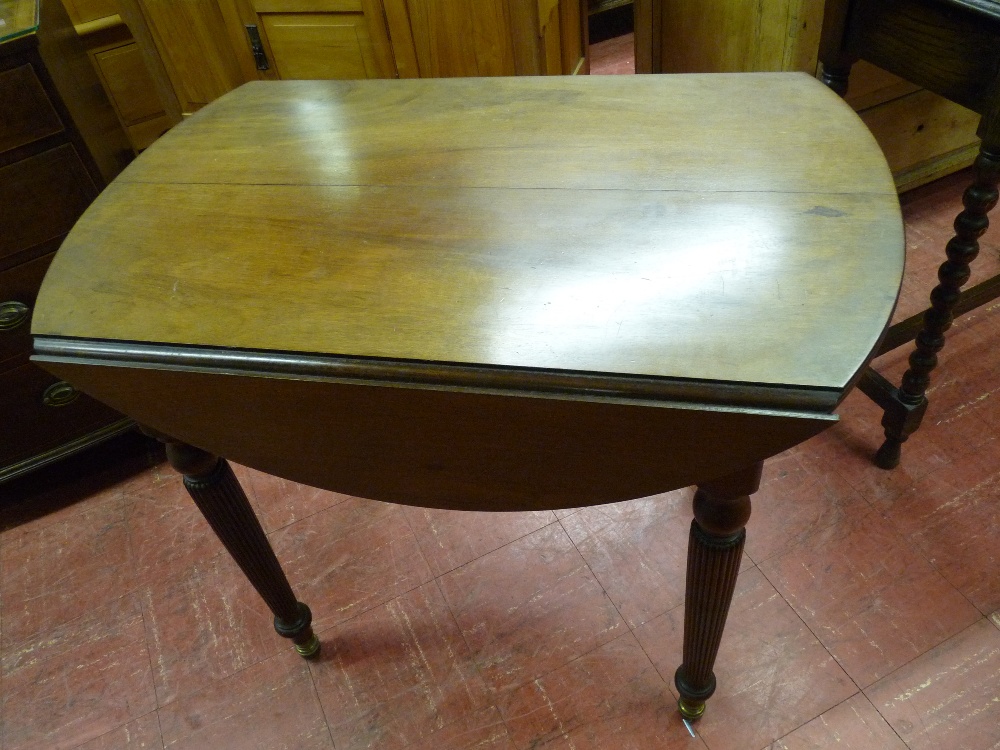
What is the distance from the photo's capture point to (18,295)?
134 cm

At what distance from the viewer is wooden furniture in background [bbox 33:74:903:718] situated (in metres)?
0.65

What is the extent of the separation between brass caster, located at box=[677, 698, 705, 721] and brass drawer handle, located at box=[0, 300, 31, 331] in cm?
131

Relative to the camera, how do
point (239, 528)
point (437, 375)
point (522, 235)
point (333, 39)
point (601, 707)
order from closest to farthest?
point (437, 375) < point (522, 235) < point (239, 528) < point (601, 707) < point (333, 39)

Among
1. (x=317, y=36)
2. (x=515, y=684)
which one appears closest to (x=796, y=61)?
(x=317, y=36)

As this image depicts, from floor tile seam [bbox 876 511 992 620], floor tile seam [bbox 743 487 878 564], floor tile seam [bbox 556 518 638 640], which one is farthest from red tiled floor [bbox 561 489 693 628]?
floor tile seam [bbox 876 511 992 620]

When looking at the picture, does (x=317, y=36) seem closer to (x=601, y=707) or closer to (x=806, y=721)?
(x=601, y=707)

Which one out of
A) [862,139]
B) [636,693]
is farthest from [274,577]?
[862,139]

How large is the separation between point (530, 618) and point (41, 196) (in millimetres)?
1104

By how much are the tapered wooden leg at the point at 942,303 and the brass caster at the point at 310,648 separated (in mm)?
1088

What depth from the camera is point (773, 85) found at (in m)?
0.97

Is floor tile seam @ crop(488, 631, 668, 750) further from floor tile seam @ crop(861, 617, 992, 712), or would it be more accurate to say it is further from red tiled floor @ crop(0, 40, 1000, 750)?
floor tile seam @ crop(861, 617, 992, 712)

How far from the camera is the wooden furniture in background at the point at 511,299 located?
0.65 meters

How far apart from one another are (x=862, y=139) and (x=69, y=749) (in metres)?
1.45

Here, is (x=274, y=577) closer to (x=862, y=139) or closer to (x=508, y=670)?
(x=508, y=670)
